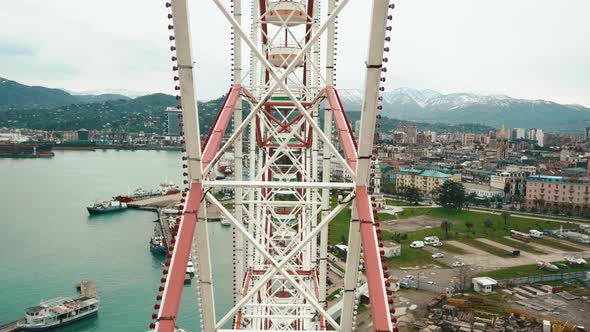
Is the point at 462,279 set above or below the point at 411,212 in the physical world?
below

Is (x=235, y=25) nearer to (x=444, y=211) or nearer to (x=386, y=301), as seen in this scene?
(x=386, y=301)

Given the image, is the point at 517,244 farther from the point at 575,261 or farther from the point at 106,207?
the point at 106,207

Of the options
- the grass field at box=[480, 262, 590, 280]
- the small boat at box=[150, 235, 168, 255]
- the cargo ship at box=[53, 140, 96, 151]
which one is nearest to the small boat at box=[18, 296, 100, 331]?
the small boat at box=[150, 235, 168, 255]

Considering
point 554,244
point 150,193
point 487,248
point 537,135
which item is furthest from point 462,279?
point 537,135

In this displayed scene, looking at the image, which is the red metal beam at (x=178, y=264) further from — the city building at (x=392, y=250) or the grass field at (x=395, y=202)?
the grass field at (x=395, y=202)

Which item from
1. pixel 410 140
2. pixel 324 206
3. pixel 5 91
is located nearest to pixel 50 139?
pixel 410 140

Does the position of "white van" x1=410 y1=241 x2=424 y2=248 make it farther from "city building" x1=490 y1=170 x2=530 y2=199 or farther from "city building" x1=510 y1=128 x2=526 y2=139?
"city building" x1=510 y1=128 x2=526 y2=139
